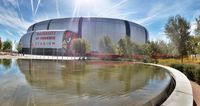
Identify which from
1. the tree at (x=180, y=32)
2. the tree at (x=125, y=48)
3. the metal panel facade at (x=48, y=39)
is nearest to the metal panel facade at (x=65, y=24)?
the metal panel facade at (x=48, y=39)

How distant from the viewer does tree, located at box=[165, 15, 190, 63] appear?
26.6 metres

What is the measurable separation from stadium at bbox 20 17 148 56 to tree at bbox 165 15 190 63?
51.0 m

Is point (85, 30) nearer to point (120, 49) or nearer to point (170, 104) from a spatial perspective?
point (120, 49)

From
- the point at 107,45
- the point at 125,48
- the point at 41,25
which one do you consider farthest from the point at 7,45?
the point at 125,48

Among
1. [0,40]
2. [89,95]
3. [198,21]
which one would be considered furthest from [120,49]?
[0,40]

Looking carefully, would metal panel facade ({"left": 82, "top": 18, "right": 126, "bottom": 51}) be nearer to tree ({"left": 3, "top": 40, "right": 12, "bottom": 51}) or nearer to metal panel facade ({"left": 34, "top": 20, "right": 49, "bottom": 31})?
metal panel facade ({"left": 34, "top": 20, "right": 49, "bottom": 31})

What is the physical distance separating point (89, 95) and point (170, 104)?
9.36ft

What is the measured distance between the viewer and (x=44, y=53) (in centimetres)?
7838

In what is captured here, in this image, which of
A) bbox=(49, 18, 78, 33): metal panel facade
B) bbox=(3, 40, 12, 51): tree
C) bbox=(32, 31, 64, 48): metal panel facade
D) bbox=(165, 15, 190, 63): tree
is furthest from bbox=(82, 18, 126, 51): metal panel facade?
bbox=(165, 15, 190, 63): tree

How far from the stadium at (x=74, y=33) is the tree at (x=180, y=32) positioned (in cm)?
5101

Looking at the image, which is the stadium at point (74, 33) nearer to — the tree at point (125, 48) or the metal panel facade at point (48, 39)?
the metal panel facade at point (48, 39)

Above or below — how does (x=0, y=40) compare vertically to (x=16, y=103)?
above

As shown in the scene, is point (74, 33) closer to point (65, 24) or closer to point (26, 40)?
point (65, 24)

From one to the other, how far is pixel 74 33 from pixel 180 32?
191 ft
